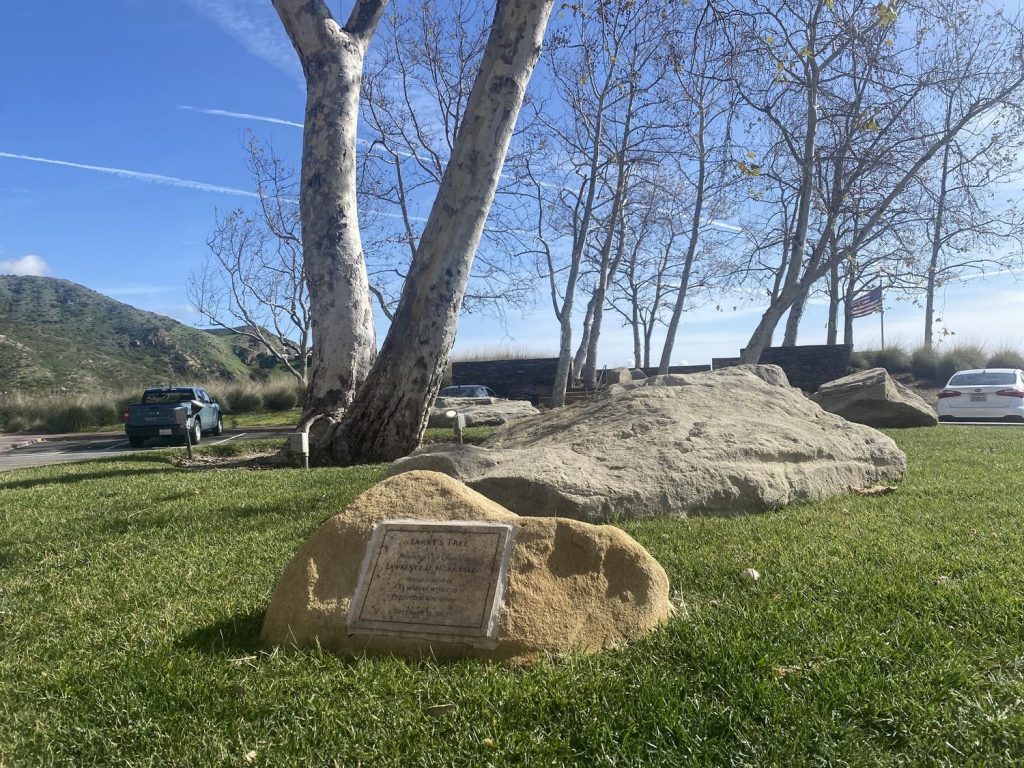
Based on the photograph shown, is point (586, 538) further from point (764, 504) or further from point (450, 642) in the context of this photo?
point (764, 504)

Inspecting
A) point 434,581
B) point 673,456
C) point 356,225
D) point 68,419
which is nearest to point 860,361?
point 356,225

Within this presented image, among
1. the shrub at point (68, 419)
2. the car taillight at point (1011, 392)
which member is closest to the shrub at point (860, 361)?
the car taillight at point (1011, 392)

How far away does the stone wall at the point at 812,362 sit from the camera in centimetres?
2539

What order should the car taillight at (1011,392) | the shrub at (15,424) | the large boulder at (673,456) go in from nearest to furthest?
the large boulder at (673,456) → the car taillight at (1011,392) → the shrub at (15,424)

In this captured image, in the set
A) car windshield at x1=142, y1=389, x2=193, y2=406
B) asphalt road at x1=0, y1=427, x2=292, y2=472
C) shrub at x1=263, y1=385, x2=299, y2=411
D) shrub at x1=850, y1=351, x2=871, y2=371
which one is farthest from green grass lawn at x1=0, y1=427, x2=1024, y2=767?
shrub at x1=263, y1=385, x2=299, y2=411

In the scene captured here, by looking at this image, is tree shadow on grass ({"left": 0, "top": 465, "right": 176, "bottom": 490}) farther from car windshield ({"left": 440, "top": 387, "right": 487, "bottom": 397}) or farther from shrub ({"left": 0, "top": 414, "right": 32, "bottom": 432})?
shrub ({"left": 0, "top": 414, "right": 32, "bottom": 432})

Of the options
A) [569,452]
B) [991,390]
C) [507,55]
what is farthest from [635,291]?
[569,452]

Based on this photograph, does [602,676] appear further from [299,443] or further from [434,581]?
[299,443]

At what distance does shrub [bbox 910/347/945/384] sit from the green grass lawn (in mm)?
28775

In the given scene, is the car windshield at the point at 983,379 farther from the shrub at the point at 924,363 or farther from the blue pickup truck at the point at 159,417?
the blue pickup truck at the point at 159,417

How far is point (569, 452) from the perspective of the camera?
597 centimetres

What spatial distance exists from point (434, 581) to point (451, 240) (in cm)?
654

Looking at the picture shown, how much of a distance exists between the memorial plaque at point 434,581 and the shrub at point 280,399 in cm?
3278

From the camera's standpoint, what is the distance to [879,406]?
14484 mm
